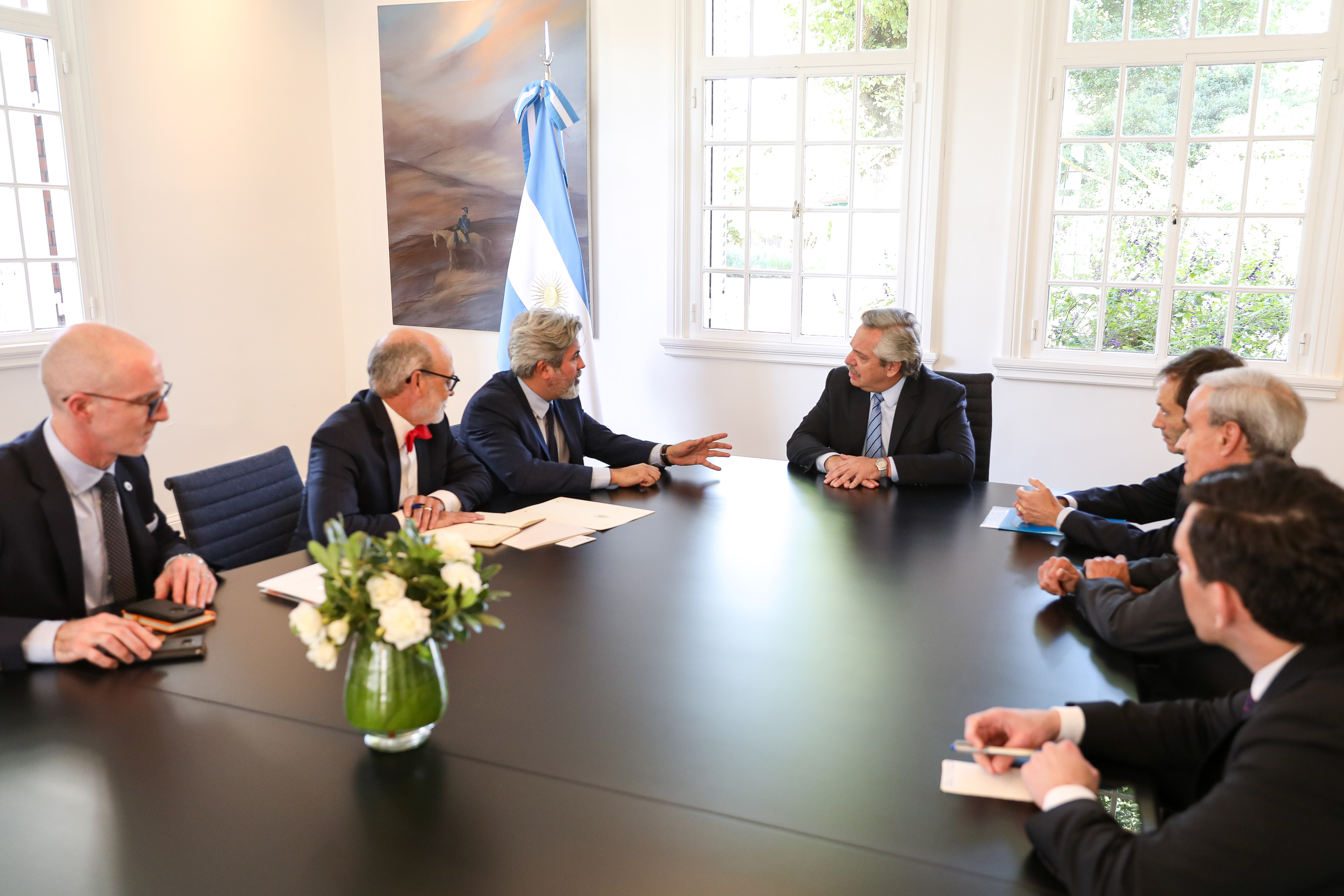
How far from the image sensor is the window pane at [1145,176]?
177 inches

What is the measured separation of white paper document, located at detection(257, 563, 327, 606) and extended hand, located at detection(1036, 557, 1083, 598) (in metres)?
1.59

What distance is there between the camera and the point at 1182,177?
175 inches

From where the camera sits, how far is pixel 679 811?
4.39 ft

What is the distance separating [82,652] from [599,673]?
0.92m

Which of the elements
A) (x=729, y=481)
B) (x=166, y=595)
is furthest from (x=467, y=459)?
(x=166, y=595)

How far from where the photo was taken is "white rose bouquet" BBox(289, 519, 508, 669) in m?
1.35

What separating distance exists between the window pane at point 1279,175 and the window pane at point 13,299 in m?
5.48

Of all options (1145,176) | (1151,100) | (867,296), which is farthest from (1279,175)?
(867,296)

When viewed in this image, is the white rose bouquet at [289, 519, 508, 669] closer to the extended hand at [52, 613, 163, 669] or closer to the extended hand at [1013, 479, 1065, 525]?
the extended hand at [52, 613, 163, 669]

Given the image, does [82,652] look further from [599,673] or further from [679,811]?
[679,811]

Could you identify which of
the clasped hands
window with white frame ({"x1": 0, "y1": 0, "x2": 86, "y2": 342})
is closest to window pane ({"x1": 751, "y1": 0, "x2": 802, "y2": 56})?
window with white frame ({"x1": 0, "y1": 0, "x2": 86, "y2": 342})

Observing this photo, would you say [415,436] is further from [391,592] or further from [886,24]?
[886,24]

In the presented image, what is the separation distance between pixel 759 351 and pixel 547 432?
1.95 m

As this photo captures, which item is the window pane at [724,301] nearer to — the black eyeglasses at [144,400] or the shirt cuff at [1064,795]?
the black eyeglasses at [144,400]
